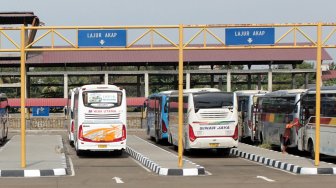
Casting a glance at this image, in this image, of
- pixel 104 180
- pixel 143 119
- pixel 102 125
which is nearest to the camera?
pixel 104 180

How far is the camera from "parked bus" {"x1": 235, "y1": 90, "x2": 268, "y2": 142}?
31016 millimetres

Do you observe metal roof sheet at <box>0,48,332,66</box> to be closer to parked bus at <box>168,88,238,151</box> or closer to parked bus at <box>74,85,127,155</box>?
parked bus at <box>74,85,127,155</box>

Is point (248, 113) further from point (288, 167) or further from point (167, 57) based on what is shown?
point (167, 57)

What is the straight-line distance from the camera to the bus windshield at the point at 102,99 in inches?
903

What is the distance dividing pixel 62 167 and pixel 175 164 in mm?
3324

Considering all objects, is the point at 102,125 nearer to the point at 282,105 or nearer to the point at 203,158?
the point at 203,158

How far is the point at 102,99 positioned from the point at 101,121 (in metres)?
0.89

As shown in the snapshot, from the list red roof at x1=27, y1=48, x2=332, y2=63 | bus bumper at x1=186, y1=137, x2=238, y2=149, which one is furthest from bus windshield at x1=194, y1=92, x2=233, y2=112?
red roof at x1=27, y1=48, x2=332, y2=63

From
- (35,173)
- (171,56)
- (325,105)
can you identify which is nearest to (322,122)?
(325,105)

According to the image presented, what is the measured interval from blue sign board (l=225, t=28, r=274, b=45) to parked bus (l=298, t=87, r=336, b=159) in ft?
11.0

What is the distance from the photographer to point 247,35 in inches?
715

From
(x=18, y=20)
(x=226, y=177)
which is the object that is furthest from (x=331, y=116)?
(x=18, y=20)

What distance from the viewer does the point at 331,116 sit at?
19.7m

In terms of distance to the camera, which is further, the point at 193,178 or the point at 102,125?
the point at 102,125
